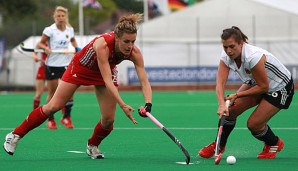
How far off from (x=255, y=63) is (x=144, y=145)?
100 inches

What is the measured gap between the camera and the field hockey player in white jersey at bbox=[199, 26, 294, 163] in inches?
343

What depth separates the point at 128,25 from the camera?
8523 millimetres

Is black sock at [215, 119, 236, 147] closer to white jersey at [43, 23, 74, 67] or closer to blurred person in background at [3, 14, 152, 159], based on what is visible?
blurred person in background at [3, 14, 152, 159]

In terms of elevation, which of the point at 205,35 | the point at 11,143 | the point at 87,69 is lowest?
the point at 205,35

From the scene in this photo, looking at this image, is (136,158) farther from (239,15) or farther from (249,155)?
(239,15)

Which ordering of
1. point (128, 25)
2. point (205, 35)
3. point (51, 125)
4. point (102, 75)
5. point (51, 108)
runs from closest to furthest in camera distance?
point (128, 25)
point (102, 75)
point (51, 108)
point (51, 125)
point (205, 35)

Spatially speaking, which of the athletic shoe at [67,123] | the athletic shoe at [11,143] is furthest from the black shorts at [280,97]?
the athletic shoe at [67,123]

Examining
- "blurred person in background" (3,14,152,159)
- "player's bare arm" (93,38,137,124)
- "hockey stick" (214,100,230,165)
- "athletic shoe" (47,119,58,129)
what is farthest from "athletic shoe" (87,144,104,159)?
"athletic shoe" (47,119,58,129)

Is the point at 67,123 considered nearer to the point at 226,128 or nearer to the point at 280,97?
the point at 226,128

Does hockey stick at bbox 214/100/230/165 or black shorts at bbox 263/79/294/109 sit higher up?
black shorts at bbox 263/79/294/109

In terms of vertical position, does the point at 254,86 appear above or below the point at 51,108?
above

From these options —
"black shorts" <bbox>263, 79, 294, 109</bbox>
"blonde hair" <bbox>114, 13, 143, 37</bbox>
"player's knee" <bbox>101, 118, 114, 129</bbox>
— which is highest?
"blonde hair" <bbox>114, 13, 143, 37</bbox>

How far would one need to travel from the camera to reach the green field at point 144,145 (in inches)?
334

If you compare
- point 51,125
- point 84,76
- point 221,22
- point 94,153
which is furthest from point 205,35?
point 84,76
